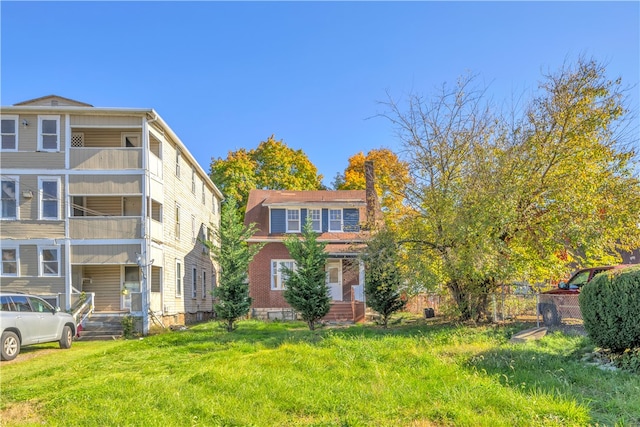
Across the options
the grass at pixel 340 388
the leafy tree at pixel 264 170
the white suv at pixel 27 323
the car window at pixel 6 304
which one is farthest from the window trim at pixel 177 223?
the leafy tree at pixel 264 170

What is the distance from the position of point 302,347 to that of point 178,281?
13.9 m

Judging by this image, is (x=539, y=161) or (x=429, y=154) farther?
(x=429, y=154)

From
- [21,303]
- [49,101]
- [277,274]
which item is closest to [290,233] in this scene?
[277,274]

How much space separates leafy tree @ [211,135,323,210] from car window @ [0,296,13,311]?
24314 millimetres

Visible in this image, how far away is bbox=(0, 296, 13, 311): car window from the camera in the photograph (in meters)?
11.0

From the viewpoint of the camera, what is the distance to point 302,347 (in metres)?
9.43

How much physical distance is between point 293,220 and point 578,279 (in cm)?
1363

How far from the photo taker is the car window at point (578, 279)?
13555 millimetres

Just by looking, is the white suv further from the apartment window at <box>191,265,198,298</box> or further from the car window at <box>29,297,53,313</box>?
the apartment window at <box>191,265,198,298</box>

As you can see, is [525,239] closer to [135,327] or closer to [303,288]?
[303,288]

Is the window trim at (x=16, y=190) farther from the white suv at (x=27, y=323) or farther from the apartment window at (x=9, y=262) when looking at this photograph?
the white suv at (x=27, y=323)

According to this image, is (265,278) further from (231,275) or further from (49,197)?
(49,197)

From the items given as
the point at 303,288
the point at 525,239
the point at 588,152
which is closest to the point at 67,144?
the point at 303,288

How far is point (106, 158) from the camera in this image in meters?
17.9
